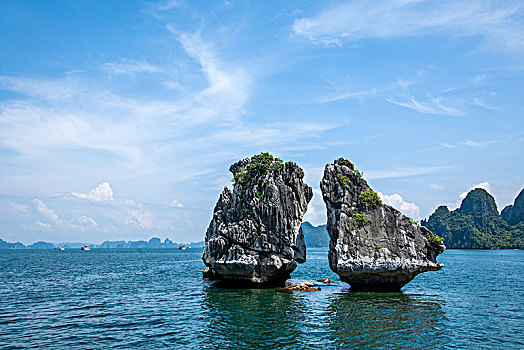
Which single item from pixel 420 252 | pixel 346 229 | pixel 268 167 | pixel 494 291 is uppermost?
pixel 268 167

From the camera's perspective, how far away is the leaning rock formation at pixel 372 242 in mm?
41219

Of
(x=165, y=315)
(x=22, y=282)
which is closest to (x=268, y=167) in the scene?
(x=165, y=315)

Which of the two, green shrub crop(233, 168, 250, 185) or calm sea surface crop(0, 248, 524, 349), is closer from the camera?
calm sea surface crop(0, 248, 524, 349)

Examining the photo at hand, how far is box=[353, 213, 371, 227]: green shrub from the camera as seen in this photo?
4328 cm

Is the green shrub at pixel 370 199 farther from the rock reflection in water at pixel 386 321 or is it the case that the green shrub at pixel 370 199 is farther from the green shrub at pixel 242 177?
the green shrub at pixel 242 177

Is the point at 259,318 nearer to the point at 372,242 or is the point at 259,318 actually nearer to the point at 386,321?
the point at 386,321

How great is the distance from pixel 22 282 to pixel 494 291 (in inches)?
2582

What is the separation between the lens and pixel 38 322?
30.5 m

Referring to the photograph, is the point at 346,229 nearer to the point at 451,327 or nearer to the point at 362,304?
the point at 362,304

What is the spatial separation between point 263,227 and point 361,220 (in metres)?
12.1

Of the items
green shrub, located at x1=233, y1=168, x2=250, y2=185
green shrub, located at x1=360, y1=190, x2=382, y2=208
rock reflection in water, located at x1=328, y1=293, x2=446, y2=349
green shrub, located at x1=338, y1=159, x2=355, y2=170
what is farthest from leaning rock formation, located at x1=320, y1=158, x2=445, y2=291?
green shrub, located at x1=233, y1=168, x2=250, y2=185

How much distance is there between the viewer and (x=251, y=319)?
31297mm

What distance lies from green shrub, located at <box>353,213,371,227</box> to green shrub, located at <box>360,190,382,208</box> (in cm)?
141

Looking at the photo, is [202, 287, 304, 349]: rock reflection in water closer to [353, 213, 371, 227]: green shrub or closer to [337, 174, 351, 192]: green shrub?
[353, 213, 371, 227]: green shrub
